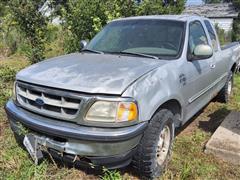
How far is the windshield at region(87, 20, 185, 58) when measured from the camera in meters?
4.05

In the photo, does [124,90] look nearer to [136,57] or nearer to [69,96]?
[69,96]

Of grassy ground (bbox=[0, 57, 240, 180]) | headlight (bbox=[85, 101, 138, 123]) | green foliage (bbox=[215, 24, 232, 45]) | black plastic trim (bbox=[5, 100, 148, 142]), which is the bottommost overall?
green foliage (bbox=[215, 24, 232, 45])

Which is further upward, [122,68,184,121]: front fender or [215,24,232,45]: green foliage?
[122,68,184,121]: front fender

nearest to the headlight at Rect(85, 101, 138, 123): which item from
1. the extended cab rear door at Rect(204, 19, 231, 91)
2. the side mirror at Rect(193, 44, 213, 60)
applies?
the side mirror at Rect(193, 44, 213, 60)

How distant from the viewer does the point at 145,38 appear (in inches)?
167

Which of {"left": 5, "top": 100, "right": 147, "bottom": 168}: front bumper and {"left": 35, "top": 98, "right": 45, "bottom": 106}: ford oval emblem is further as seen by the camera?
{"left": 35, "top": 98, "right": 45, "bottom": 106}: ford oval emblem

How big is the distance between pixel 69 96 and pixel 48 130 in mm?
396

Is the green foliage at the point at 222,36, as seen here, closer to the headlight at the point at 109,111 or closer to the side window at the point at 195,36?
the side window at the point at 195,36

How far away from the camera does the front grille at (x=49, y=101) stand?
115 inches

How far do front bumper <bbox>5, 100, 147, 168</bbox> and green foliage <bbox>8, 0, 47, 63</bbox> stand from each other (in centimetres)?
522

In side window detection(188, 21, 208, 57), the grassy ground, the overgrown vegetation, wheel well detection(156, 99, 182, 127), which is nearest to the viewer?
the grassy ground

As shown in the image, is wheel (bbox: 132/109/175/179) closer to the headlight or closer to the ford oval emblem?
the headlight

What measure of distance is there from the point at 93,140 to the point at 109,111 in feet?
0.98

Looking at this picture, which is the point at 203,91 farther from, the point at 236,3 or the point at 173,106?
the point at 236,3
